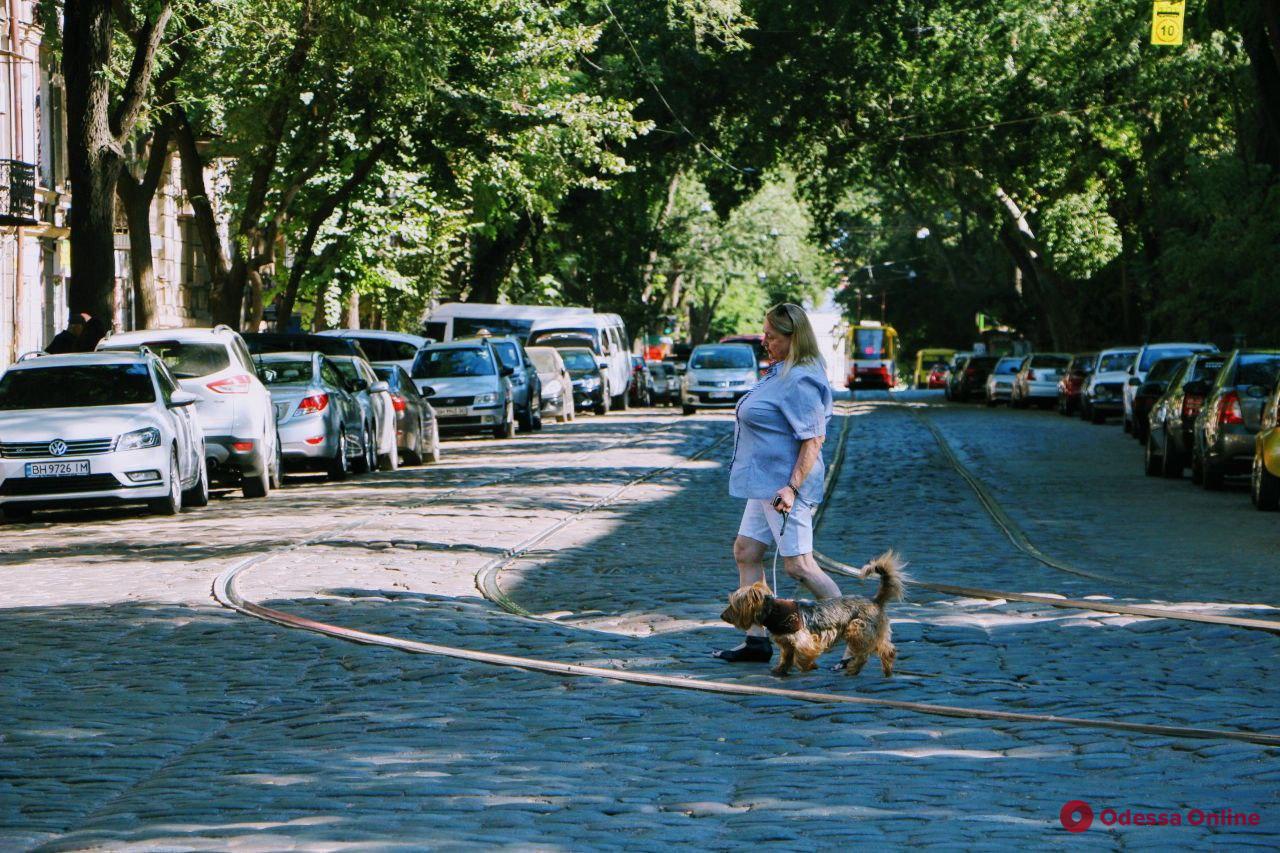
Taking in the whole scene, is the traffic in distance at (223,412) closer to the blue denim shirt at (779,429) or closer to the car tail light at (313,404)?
the car tail light at (313,404)

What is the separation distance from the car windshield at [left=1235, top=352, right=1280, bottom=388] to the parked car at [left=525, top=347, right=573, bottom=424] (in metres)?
22.6

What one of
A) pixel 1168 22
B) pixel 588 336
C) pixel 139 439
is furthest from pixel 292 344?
pixel 588 336

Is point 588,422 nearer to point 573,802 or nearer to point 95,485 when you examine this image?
point 95,485

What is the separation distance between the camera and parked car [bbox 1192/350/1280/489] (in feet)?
71.6

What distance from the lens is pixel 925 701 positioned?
331 inches

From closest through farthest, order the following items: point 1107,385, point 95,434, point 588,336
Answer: point 95,434 → point 1107,385 → point 588,336

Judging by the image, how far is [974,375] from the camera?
6869cm

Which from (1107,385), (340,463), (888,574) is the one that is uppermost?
(888,574)

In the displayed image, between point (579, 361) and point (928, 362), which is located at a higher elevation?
point (579, 361)

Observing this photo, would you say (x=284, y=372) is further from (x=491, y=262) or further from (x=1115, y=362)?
(x=491, y=262)

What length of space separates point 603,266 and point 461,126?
94.7ft

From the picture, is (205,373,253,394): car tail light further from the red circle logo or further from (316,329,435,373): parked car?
the red circle logo

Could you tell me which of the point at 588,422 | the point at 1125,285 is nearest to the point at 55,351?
the point at 588,422

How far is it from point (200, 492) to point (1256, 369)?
11648 mm
